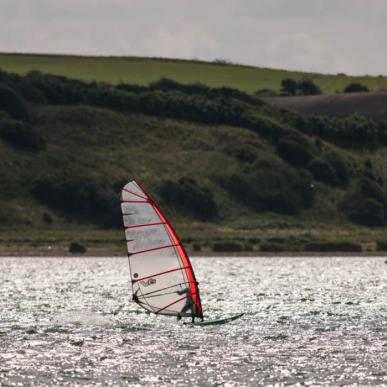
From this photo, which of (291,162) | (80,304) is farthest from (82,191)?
(80,304)

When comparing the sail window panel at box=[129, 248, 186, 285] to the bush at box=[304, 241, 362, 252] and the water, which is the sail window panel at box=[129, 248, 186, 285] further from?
the bush at box=[304, 241, 362, 252]

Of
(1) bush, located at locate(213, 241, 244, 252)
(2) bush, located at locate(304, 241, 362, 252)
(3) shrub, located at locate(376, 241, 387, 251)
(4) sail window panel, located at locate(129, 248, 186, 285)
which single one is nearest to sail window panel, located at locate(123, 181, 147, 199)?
(4) sail window panel, located at locate(129, 248, 186, 285)

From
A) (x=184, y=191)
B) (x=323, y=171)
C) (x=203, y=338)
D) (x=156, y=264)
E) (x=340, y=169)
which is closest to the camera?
(x=203, y=338)

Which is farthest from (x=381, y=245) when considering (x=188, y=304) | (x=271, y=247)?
(x=188, y=304)

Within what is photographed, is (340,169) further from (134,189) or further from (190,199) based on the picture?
(134,189)

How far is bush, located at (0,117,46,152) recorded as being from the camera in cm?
18738

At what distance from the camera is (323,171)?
194750 mm

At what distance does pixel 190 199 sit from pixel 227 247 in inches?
776

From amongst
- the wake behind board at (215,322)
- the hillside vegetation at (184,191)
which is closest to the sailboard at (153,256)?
the wake behind board at (215,322)

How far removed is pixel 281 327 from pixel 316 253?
104 metres

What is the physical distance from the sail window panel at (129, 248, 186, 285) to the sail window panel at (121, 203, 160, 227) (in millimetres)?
1437

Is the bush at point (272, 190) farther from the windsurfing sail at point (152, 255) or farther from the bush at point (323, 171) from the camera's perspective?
the windsurfing sail at point (152, 255)

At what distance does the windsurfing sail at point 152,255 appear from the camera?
58000 millimetres

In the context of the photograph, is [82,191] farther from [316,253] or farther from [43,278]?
[43,278]
